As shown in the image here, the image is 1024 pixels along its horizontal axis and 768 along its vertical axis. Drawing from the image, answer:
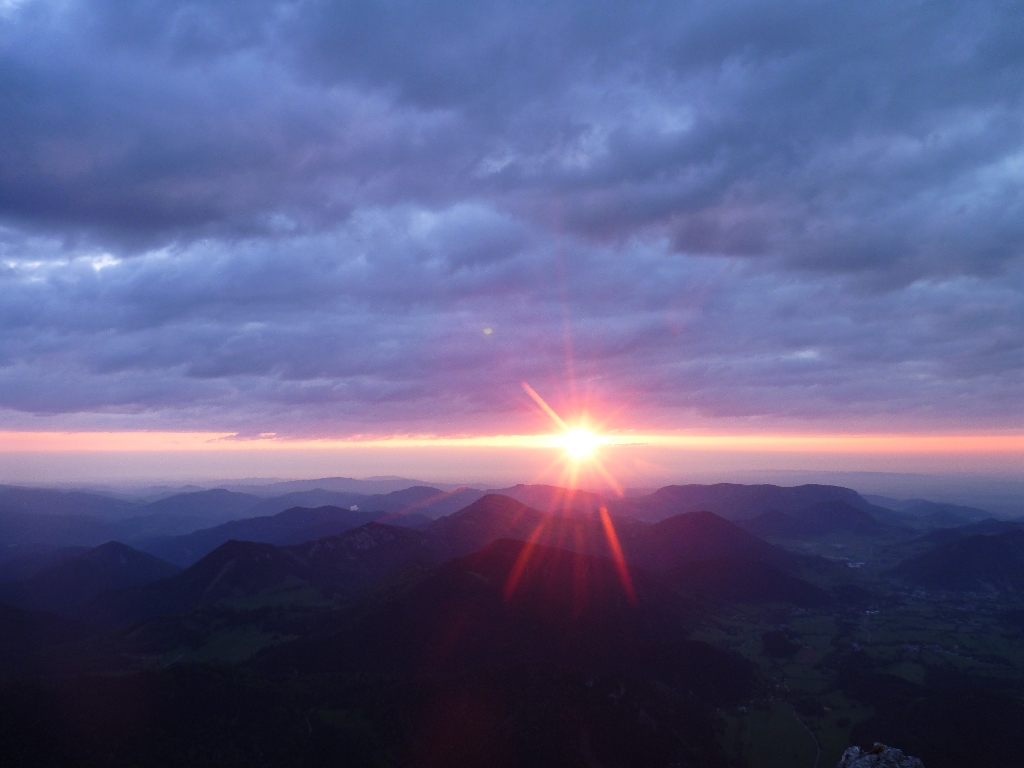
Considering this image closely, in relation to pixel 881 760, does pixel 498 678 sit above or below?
below

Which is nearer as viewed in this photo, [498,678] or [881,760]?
[881,760]

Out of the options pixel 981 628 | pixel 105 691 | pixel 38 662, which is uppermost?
pixel 105 691

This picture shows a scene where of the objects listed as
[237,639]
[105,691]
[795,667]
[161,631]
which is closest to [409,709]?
[105,691]

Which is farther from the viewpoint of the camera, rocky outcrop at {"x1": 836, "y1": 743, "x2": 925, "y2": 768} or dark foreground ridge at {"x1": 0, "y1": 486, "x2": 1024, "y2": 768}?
dark foreground ridge at {"x1": 0, "y1": 486, "x2": 1024, "y2": 768}

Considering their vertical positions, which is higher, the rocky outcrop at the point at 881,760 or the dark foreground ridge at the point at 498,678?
the rocky outcrop at the point at 881,760

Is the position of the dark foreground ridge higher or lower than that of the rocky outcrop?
lower

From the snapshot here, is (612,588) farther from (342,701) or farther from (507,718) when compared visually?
(342,701)

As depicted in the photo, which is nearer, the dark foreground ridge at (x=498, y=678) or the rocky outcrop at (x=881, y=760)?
the rocky outcrop at (x=881, y=760)

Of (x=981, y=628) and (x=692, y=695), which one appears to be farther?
(x=981, y=628)
